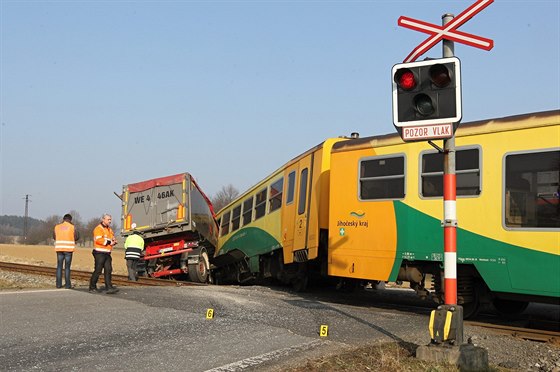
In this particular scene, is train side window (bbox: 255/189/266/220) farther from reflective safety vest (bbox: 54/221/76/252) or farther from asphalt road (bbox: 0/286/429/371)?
asphalt road (bbox: 0/286/429/371)

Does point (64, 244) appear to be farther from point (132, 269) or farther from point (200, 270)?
point (200, 270)

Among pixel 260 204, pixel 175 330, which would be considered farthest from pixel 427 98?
pixel 260 204

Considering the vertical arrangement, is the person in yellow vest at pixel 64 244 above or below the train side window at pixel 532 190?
below

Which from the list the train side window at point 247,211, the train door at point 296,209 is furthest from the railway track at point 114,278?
the train door at point 296,209

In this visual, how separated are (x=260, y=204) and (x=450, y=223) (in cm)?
1039

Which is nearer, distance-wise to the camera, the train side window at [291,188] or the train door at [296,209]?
the train door at [296,209]

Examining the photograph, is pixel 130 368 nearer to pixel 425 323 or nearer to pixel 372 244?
pixel 425 323

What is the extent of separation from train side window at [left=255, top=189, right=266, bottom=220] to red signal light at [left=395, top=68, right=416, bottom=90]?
32.7ft

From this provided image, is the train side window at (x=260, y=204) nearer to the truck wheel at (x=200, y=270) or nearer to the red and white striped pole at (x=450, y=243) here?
the truck wheel at (x=200, y=270)

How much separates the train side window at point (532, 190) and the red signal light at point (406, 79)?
135 inches

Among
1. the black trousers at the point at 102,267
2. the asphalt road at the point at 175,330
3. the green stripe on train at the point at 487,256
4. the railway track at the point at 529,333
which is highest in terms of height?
the green stripe on train at the point at 487,256

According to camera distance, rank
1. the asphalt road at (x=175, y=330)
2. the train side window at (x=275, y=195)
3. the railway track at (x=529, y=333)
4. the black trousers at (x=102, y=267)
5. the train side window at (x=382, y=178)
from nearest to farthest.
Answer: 1. the asphalt road at (x=175, y=330)
2. the railway track at (x=529, y=333)
3. the train side window at (x=382, y=178)
4. the black trousers at (x=102, y=267)
5. the train side window at (x=275, y=195)

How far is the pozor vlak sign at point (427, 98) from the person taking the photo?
19.3ft

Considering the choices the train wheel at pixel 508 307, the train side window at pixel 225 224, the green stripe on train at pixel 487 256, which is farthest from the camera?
the train side window at pixel 225 224
